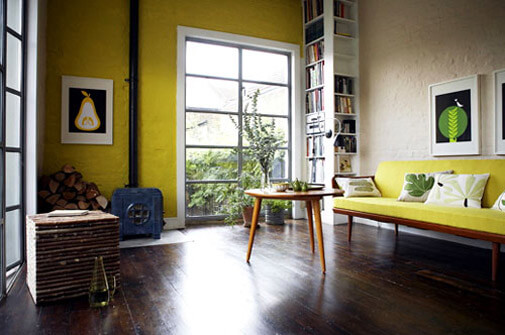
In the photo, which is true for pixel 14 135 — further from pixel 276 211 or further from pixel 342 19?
pixel 342 19

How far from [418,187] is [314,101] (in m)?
2.32

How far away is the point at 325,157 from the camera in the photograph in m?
5.37

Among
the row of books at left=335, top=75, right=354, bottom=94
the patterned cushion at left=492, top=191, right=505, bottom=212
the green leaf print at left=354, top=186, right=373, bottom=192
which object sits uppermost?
the row of books at left=335, top=75, right=354, bottom=94

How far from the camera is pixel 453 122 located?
4020 mm

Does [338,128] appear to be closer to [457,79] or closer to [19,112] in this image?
[457,79]

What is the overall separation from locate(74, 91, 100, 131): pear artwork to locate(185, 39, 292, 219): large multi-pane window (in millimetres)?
1237

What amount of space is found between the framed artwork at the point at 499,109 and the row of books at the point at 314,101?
2.32 metres

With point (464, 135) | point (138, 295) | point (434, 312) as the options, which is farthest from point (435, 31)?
point (138, 295)

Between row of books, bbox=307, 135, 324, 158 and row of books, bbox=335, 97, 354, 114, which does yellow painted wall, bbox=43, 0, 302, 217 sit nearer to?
row of books, bbox=335, 97, 354, 114

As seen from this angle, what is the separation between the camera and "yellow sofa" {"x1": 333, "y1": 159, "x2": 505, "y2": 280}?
2.73 meters

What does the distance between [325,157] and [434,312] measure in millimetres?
3400

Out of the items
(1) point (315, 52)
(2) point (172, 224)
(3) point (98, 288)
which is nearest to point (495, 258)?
(3) point (98, 288)

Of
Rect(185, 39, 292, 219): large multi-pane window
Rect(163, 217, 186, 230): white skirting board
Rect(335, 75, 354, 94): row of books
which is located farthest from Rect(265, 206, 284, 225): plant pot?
Rect(335, 75, 354, 94): row of books

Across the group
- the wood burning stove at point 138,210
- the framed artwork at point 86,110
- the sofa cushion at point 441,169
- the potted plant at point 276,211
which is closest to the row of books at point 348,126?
the sofa cushion at point 441,169
